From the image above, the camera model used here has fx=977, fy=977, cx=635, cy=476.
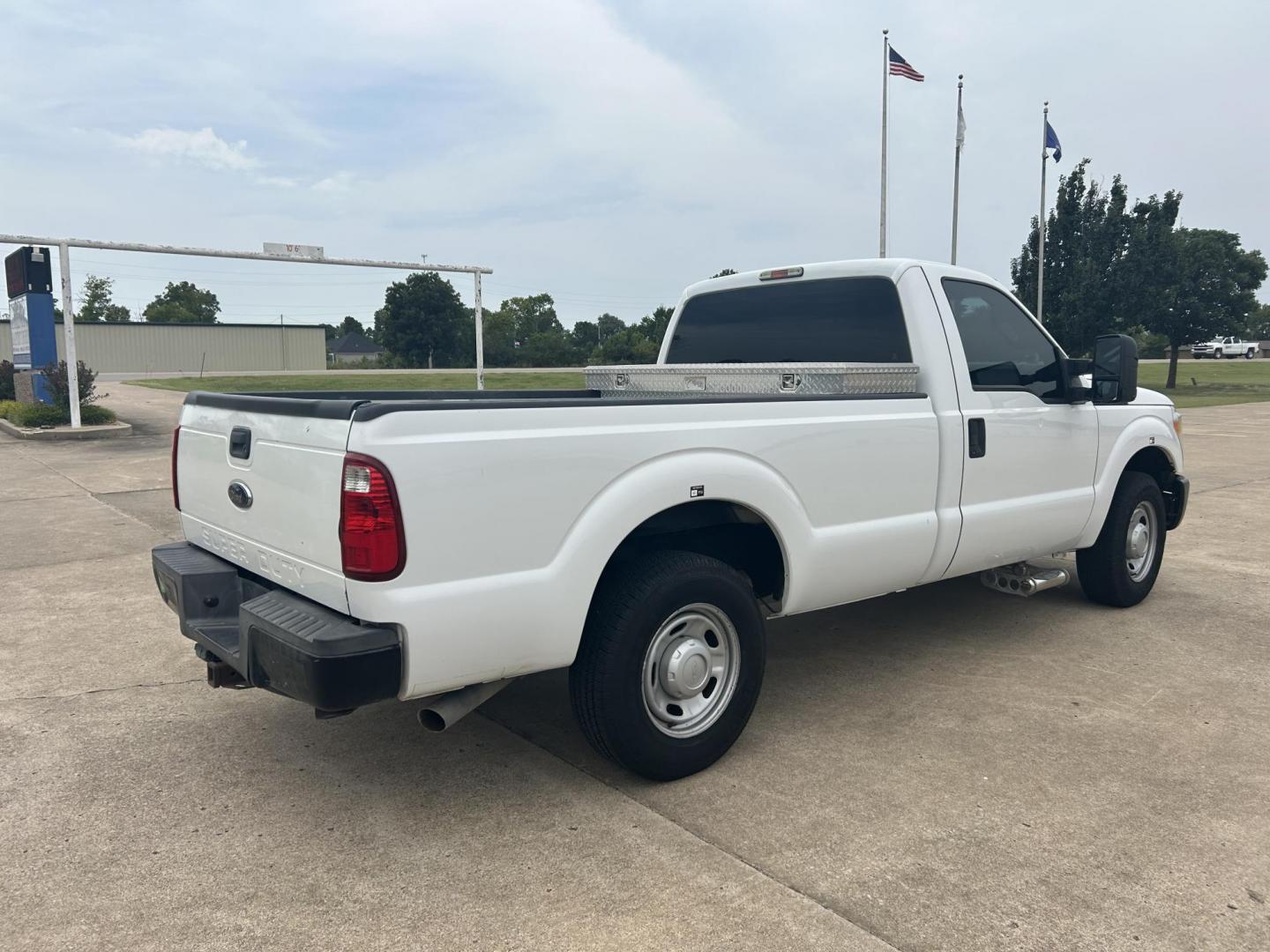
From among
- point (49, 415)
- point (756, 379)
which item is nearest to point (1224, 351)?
point (49, 415)

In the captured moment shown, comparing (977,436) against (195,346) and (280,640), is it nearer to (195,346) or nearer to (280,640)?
(280,640)

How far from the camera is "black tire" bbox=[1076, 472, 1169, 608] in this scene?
5.55 meters

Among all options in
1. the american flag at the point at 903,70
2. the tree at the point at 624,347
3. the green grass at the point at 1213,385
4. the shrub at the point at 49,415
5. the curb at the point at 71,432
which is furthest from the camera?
the tree at the point at 624,347

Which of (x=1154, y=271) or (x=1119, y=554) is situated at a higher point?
(x=1154, y=271)

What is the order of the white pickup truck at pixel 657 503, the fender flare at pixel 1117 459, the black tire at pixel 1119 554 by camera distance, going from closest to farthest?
the white pickup truck at pixel 657 503 → the fender flare at pixel 1117 459 → the black tire at pixel 1119 554

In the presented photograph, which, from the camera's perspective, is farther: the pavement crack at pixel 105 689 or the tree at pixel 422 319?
the tree at pixel 422 319

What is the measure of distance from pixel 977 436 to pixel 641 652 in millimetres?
2068

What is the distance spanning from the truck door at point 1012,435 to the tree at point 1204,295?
37776mm

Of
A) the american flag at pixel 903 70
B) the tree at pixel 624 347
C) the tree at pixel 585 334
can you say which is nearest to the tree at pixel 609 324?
the tree at pixel 585 334

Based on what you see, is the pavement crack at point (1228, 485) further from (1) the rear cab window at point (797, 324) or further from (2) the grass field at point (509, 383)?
(2) the grass field at point (509, 383)

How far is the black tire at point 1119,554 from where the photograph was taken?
219 inches

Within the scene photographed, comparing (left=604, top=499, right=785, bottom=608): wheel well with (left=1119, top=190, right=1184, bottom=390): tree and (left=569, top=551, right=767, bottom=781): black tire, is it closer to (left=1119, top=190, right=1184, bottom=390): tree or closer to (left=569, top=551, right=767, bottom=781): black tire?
(left=569, top=551, right=767, bottom=781): black tire

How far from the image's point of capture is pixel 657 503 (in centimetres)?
328

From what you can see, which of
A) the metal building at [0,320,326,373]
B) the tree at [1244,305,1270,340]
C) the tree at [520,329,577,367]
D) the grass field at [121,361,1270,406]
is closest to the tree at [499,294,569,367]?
the tree at [520,329,577,367]
